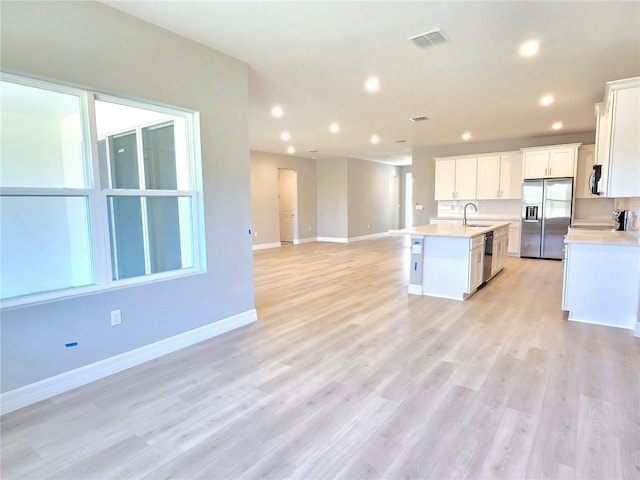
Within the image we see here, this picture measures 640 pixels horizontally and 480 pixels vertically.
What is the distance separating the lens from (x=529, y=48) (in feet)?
10.5

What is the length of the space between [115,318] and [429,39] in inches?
134

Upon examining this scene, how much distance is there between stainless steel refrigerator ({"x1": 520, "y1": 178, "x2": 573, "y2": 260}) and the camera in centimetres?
693

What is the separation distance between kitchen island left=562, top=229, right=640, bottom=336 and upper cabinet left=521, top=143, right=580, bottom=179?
377 centimetres

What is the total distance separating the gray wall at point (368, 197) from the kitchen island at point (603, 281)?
7331 millimetres

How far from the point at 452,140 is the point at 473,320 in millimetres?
5377

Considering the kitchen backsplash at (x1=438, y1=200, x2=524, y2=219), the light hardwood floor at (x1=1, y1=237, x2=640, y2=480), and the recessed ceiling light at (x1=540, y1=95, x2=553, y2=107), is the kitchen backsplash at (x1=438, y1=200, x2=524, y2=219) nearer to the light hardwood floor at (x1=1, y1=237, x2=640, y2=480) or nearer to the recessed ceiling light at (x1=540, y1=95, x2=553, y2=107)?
the recessed ceiling light at (x1=540, y1=95, x2=553, y2=107)

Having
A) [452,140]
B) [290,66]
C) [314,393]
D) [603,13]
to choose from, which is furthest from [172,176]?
[452,140]

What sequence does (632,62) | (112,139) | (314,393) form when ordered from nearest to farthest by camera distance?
1. (314,393)
2. (112,139)
3. (632,62)

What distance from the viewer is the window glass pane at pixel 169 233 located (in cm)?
303

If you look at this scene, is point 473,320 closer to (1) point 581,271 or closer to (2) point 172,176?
(1) point 581,271

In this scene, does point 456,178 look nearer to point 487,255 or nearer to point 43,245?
point 487,255

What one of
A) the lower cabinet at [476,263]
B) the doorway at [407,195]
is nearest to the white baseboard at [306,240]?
the doorway at [407,195]

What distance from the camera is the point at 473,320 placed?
3740 mm

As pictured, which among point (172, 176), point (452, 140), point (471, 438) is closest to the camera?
point (471, 438)
